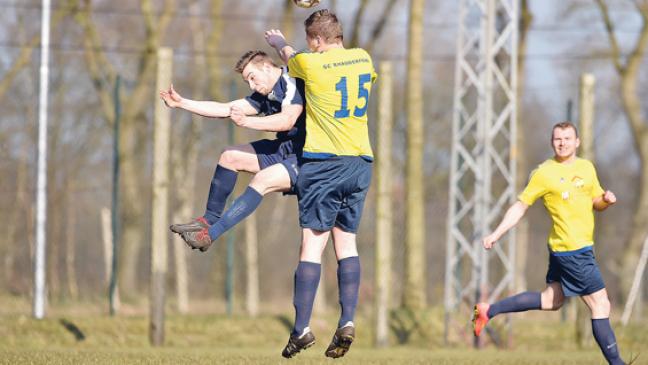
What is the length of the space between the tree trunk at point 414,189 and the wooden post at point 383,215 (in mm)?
2266

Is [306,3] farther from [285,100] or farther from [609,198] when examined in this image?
[609,198]

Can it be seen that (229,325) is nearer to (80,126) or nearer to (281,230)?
(281,230)

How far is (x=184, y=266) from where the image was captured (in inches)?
910

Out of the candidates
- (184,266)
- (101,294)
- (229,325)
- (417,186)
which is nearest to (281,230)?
(184,266)

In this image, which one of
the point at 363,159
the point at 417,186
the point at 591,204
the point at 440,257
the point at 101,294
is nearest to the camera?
the point at 363,159

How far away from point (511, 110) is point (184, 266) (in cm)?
936

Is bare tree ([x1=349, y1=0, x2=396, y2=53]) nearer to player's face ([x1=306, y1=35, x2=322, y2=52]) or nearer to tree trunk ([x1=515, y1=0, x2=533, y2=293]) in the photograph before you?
tree trunk ([x1=515, y1=0, x2=533, y2=293])

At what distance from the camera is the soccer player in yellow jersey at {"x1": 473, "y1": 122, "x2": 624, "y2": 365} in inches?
369

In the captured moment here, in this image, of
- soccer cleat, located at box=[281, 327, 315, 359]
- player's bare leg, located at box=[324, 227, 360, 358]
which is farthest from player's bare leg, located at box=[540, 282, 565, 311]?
soccer cleat, located at box=[281, 327, 315, 359]

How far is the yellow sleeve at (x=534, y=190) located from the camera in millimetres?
9461

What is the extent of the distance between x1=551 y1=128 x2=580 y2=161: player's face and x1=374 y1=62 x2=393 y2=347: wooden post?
5.84 metres

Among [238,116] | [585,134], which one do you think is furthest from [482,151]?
[238,116]

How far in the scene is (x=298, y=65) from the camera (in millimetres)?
8320

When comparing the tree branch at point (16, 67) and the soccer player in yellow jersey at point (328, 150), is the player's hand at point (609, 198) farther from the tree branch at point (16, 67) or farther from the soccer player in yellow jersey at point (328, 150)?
the tree branch at point (16, 67)
